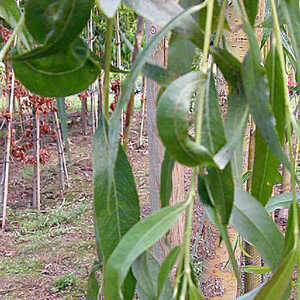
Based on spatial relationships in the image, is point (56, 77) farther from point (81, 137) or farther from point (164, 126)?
point (81, 137)

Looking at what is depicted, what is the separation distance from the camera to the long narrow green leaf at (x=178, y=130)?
0.22 metres

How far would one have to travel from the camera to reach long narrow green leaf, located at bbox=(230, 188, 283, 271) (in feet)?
1.02

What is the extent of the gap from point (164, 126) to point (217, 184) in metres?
0.07

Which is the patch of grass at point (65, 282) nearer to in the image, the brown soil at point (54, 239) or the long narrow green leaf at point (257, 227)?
the brown soil at point (54, 239)

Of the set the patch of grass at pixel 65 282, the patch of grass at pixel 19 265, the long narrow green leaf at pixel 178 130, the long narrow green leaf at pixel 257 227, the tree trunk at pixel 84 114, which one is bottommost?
the patch of grass at pixel 65 282

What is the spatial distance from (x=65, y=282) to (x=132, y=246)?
1639 millimetres

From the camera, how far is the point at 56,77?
0.31 meters

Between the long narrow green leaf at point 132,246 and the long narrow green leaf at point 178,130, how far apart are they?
1.7 inches

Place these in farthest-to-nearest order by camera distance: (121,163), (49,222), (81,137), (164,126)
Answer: (81,137) → (49,222) → (121,163) → (164,126)

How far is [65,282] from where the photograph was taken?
1773 millimetres

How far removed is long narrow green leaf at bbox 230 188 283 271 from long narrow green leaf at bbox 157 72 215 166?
0.33ft

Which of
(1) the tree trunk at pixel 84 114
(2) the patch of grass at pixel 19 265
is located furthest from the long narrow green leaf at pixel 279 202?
(1) the tree trunk at pixel 84 114

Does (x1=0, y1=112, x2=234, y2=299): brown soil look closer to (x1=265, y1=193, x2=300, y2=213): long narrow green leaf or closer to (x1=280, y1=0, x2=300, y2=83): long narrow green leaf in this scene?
(x1=265, y1=193, x2=300, y2=213): long narrow green leaf

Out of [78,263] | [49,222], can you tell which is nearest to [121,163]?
[78,263]
